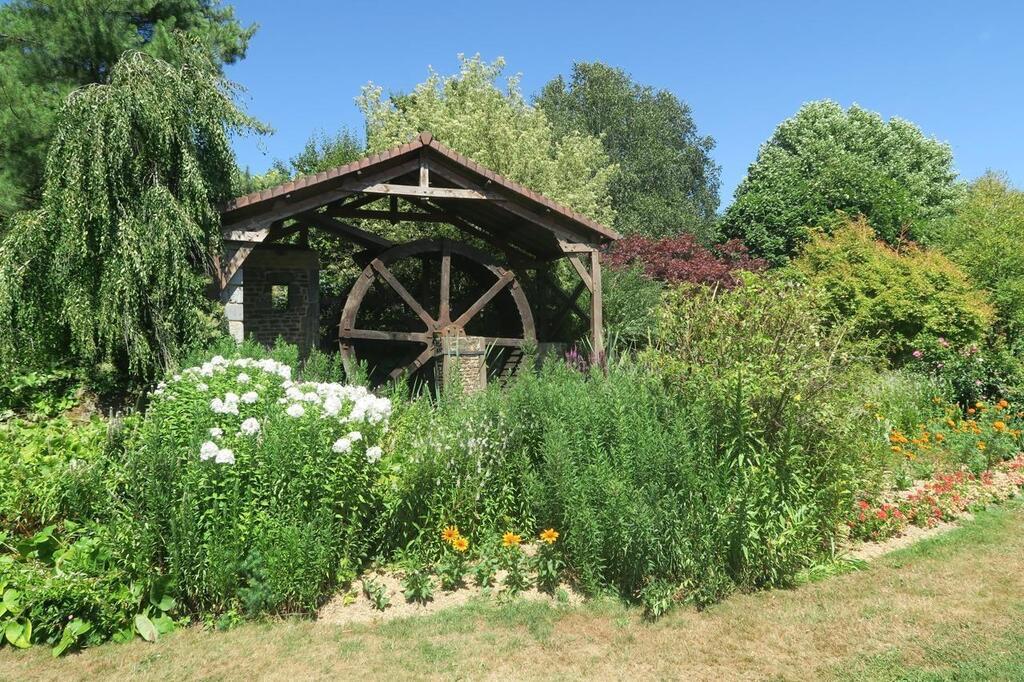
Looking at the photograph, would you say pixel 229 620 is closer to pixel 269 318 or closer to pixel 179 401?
pixel 179 401

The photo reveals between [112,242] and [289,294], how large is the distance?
523cm

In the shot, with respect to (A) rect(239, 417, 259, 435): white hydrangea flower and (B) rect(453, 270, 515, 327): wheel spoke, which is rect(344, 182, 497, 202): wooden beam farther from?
(A) rect(239, 417, 259, 435): white hydrangea flower

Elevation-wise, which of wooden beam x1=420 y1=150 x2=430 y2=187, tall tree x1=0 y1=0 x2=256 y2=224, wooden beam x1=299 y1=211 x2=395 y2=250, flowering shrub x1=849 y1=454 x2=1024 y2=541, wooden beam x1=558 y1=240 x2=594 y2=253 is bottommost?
flowering shrub x1=849 y1=454 x2=1024 y2=541

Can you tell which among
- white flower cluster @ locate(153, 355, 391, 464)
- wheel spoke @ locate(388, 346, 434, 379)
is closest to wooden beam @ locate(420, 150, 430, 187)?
wheel spoke @ locate(388, 346, 434, 379)

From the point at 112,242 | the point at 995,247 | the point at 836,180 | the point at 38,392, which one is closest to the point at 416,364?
the point at 112,242

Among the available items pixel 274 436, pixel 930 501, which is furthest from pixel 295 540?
pixel 930 501

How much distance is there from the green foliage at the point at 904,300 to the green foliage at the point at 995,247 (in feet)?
2.41

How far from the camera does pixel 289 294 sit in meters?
11.5

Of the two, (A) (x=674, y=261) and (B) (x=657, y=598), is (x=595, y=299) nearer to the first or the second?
→ (A) (x=674, y=261)

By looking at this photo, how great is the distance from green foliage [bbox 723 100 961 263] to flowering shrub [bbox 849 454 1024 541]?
8.93m

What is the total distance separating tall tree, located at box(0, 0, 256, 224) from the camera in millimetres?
8797

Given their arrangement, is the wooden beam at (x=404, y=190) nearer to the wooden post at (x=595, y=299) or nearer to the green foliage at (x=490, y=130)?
the wooden post at (x=595, y=299)

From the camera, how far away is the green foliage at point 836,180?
1752cm

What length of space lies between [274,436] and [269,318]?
26.5 ft
